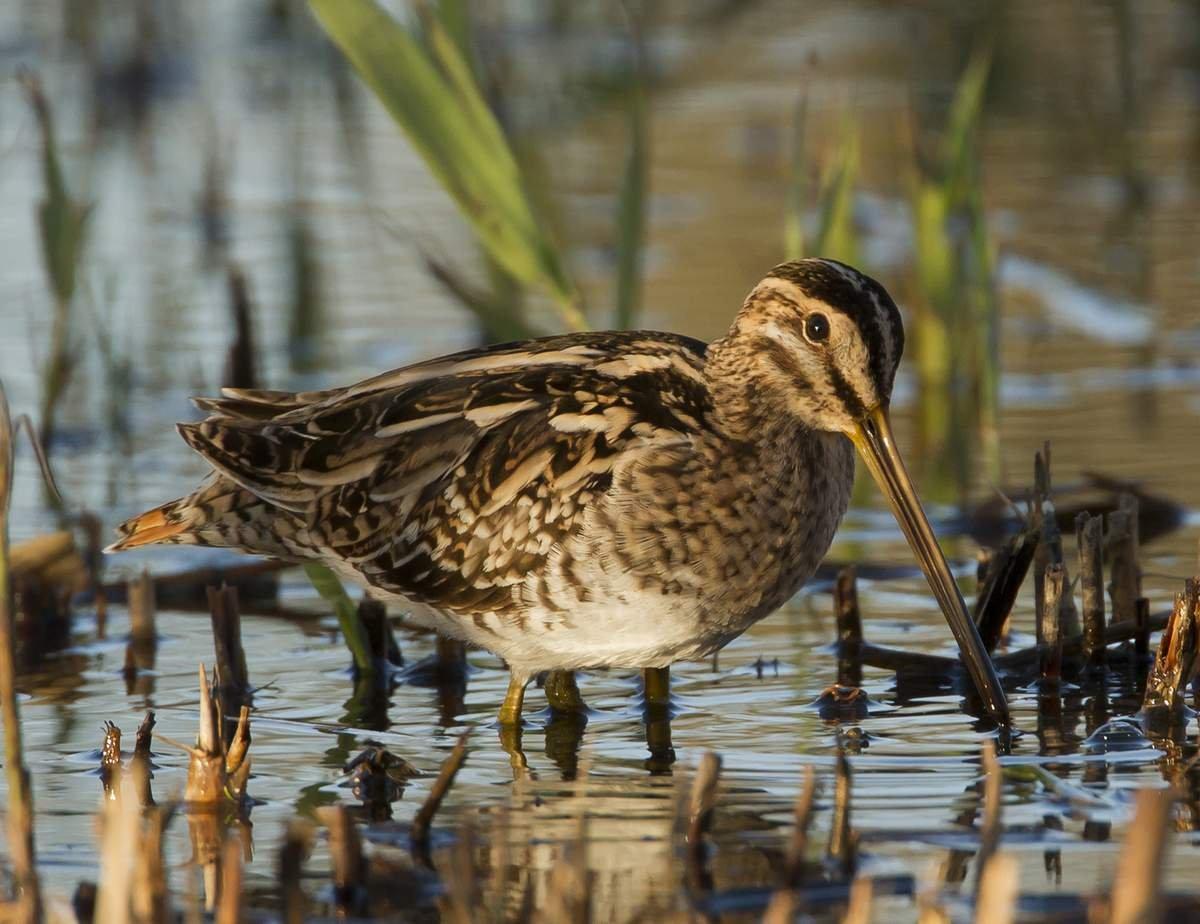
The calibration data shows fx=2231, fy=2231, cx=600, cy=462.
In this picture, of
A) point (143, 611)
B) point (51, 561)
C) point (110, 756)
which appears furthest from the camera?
point (51, 561)

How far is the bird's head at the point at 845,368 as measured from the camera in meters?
5.66

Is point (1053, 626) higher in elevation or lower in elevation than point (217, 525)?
lower

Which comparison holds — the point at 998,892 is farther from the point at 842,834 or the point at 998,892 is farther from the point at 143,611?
the point at 143,611

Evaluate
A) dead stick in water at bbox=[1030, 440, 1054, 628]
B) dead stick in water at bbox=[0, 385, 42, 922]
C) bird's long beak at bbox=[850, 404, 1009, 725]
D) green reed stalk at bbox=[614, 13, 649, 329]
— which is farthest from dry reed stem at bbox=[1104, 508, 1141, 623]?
dead stick in water at bbox=[0, 385, 42, 922]

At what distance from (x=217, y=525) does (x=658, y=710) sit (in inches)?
55.0

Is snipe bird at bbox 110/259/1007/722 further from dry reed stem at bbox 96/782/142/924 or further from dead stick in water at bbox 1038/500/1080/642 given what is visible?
dry reed stem at bbox 96/782/142/924

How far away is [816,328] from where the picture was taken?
18.9ft

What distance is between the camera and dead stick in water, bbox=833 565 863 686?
249 inches

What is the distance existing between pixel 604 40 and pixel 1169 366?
8.78 m

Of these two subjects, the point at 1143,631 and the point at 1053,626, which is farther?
the point at 1143,631

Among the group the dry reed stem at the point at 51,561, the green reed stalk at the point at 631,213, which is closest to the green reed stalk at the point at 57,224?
the dry reed stem at the point at 51,561

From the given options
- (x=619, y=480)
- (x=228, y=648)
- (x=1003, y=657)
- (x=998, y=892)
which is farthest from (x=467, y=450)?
(x=998, y=892)

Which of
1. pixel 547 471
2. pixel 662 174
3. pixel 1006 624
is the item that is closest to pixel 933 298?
pixel 1006 624

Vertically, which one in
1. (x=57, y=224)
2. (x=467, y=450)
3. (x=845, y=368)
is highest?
(x=57, y=224)
